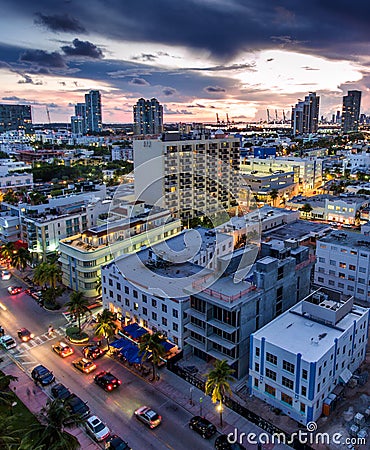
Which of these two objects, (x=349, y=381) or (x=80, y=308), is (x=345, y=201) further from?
(x=80, y=308)

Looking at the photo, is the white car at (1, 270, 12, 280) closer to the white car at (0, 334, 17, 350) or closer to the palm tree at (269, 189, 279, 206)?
the white car at (0, 334, 17, 350)

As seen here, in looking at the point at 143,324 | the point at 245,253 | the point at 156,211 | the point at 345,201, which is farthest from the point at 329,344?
the point at 345,201

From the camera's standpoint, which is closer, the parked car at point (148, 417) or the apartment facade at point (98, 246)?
the parked car at point (148, 417)

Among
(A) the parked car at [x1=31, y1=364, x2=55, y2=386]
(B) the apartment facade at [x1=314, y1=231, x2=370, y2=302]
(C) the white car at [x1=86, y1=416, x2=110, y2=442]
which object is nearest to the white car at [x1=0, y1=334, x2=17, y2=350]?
(A) the parked car at [x1=31, y1=364, x2=55, y2=386]

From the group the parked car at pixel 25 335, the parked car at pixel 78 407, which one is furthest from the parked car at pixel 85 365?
the parked car at pixel 25 335

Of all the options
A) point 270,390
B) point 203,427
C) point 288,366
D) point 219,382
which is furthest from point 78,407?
point 288,366

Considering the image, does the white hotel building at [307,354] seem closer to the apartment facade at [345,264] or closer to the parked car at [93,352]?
the apartment facade at [345,264]
